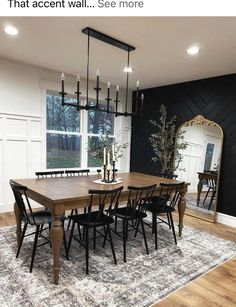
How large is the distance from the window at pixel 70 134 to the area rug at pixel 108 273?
195 cm

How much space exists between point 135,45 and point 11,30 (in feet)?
5.02

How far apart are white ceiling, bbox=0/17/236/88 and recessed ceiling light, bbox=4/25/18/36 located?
0.23 feet

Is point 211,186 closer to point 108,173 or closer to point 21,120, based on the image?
point 108,173

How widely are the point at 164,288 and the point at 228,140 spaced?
2889 mm

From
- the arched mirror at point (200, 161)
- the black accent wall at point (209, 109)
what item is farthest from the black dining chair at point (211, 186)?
the black accent wall at point (209, 109)

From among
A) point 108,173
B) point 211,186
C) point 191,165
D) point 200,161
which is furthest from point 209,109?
point 108,173

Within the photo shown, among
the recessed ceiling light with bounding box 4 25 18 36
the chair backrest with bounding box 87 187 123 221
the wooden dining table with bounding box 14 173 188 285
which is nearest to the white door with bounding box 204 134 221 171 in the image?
the wooden dining table with bounding box 14 173 188 285

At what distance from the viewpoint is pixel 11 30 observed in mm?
2664

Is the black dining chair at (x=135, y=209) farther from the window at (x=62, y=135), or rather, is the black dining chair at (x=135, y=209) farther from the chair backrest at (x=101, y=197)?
the window at (x=62, y=135)

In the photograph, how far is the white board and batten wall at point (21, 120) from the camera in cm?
393

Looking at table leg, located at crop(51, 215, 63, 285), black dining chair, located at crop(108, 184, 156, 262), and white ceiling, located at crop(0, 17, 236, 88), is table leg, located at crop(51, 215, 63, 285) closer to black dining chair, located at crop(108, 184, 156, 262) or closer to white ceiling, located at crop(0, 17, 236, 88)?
black dining chair, located at crop(108, 184, 156, 262)

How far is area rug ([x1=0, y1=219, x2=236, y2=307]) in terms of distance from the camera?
196cm
